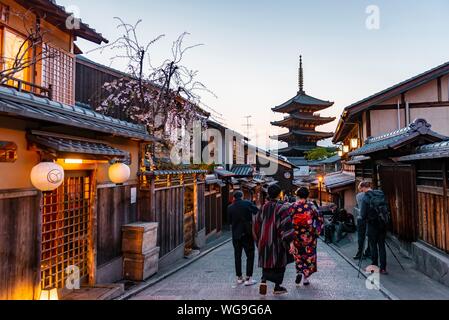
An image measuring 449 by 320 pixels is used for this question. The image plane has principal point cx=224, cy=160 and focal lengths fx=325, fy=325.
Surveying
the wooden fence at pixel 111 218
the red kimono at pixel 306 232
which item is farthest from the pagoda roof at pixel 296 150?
the red kimono at pixel 306 232

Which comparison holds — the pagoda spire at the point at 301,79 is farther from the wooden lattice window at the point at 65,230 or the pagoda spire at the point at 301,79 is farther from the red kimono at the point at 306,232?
the wooden lattice window at the point at 65,230

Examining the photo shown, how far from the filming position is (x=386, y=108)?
15.8 m

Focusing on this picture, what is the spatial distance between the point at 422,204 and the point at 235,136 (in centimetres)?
2106

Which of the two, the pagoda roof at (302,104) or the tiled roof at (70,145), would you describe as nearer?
the tiled roof at (70,145)

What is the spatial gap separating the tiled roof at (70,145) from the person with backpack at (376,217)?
5489 mm

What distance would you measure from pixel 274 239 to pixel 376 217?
2.93 meters

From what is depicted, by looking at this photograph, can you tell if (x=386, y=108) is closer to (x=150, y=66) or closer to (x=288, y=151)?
(x=150, y=66)

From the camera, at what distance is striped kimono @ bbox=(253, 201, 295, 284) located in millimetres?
5656

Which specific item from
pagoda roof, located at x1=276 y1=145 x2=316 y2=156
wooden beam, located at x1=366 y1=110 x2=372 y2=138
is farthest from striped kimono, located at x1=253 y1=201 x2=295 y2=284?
pagoda roof, located at x1=276 y1=145 x2=316 y2=156

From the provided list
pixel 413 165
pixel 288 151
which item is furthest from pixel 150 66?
pixel 288 151

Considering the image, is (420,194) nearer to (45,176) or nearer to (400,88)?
(45,176)

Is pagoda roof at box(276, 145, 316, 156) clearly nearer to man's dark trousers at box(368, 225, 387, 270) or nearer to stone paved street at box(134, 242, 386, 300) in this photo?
stone paved street at box(134, 242, 386, 300)

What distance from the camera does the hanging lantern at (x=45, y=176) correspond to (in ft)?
14.9

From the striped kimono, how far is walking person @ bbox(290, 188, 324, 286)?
0.74m
